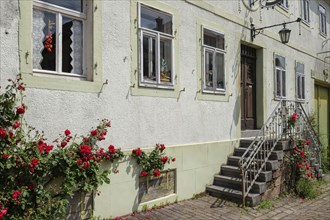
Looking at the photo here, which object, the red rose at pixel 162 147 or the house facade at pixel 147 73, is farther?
the red rose at pixel 162 147

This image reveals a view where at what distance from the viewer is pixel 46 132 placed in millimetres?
4566

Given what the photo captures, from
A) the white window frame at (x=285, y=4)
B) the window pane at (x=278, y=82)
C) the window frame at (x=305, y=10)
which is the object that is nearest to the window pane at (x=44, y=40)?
the window pane at (x=278, y=82)

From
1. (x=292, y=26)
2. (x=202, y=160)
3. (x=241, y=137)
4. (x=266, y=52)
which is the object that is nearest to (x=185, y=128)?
(x=202, y=160)

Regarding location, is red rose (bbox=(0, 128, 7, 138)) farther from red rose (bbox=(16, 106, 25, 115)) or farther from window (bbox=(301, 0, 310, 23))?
window (bbox=(301, 0, 310, 23))

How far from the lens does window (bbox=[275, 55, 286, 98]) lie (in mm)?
10203

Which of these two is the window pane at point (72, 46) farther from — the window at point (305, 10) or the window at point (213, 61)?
the window at point (305, 10)

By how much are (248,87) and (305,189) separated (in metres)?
3.26

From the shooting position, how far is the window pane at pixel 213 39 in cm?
746

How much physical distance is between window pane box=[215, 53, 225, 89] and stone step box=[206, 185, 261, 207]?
240 cm

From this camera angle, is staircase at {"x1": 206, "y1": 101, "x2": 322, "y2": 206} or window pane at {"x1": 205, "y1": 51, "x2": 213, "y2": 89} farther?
window pane at {"x1": 205, "y1": 51, "x2": 213, "y2": 89}

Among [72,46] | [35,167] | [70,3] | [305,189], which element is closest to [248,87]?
[305,189]

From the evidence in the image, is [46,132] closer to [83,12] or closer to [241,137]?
[83,12]

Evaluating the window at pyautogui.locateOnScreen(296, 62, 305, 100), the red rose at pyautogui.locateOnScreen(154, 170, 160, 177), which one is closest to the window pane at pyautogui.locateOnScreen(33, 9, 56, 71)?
the red rose at pyautogui.locateOnScreen(154, 170, 160, 177)

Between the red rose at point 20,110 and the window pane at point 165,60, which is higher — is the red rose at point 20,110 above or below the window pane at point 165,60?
below
